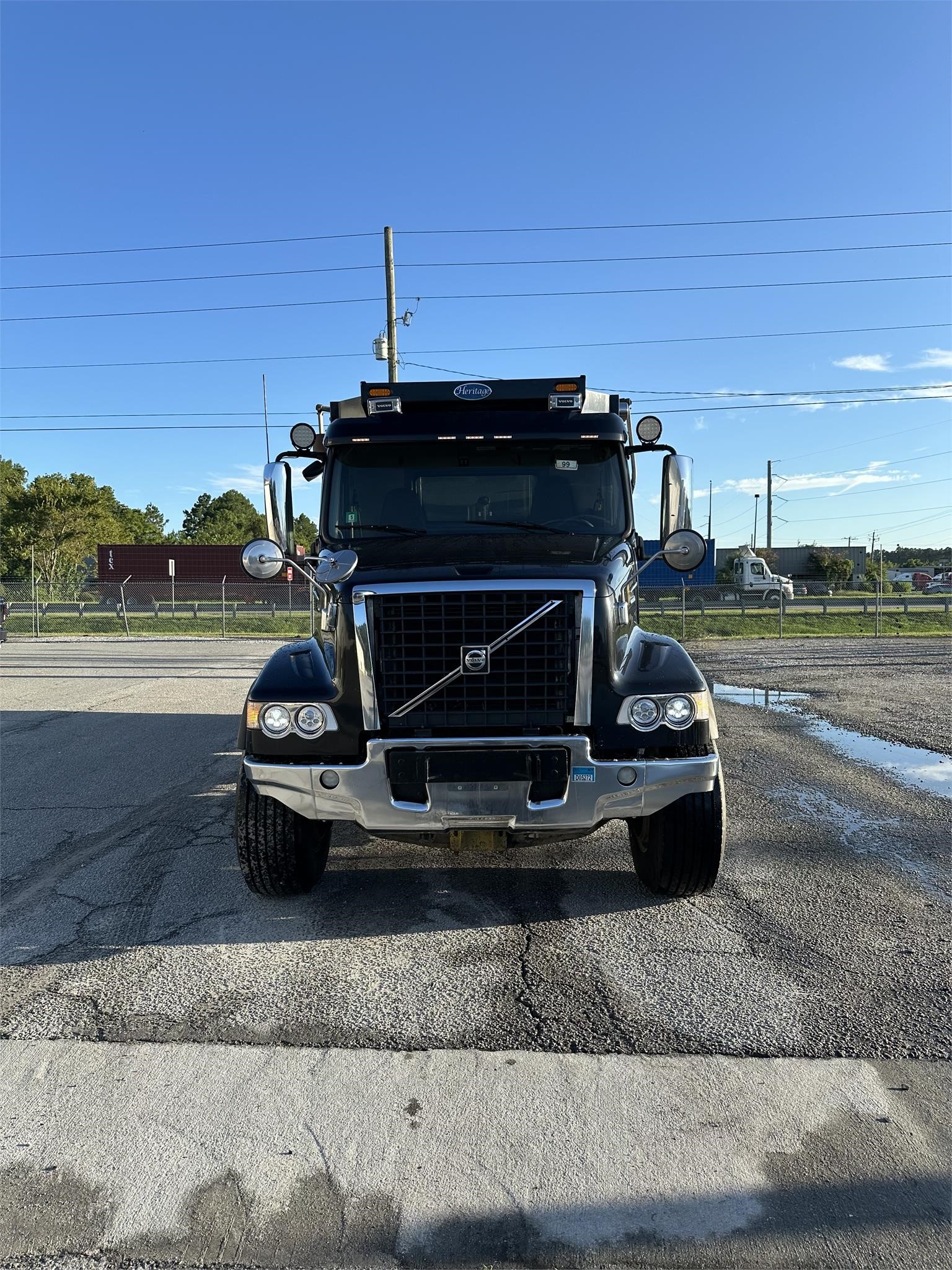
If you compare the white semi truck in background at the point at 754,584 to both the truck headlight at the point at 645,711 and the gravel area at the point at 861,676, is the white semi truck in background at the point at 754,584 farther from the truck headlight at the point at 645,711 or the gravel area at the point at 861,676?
the truck headlight at the point at 645,711

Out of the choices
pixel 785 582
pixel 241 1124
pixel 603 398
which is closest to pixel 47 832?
pixel 241 1124

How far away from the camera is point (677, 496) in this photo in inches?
214

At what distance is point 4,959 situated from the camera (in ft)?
12.8

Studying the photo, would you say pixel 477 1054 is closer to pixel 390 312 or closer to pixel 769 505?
pixel 390 312

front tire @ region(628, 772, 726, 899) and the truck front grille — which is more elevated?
the truck front grille

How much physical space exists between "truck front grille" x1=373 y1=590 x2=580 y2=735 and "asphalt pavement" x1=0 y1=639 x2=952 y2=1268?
1.00 metres

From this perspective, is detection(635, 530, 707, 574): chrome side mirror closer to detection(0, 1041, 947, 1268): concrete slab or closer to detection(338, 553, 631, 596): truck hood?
detection(338, 553, 631, 596): truck hood

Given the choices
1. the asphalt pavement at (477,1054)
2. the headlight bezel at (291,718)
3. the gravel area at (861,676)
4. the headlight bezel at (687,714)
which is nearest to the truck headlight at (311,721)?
the headlight bezel at (291,718)

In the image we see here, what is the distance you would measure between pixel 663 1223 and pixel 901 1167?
0.72 m

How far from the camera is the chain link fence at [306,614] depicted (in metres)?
25.9

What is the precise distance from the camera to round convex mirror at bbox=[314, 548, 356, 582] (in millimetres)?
4406

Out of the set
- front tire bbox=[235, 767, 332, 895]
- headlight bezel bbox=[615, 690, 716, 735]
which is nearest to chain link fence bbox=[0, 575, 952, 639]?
headlight bezel bbox=[615, 690, 716, 735]

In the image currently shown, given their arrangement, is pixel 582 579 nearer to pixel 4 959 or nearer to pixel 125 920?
pixel 125 920

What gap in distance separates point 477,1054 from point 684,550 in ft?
9.69
